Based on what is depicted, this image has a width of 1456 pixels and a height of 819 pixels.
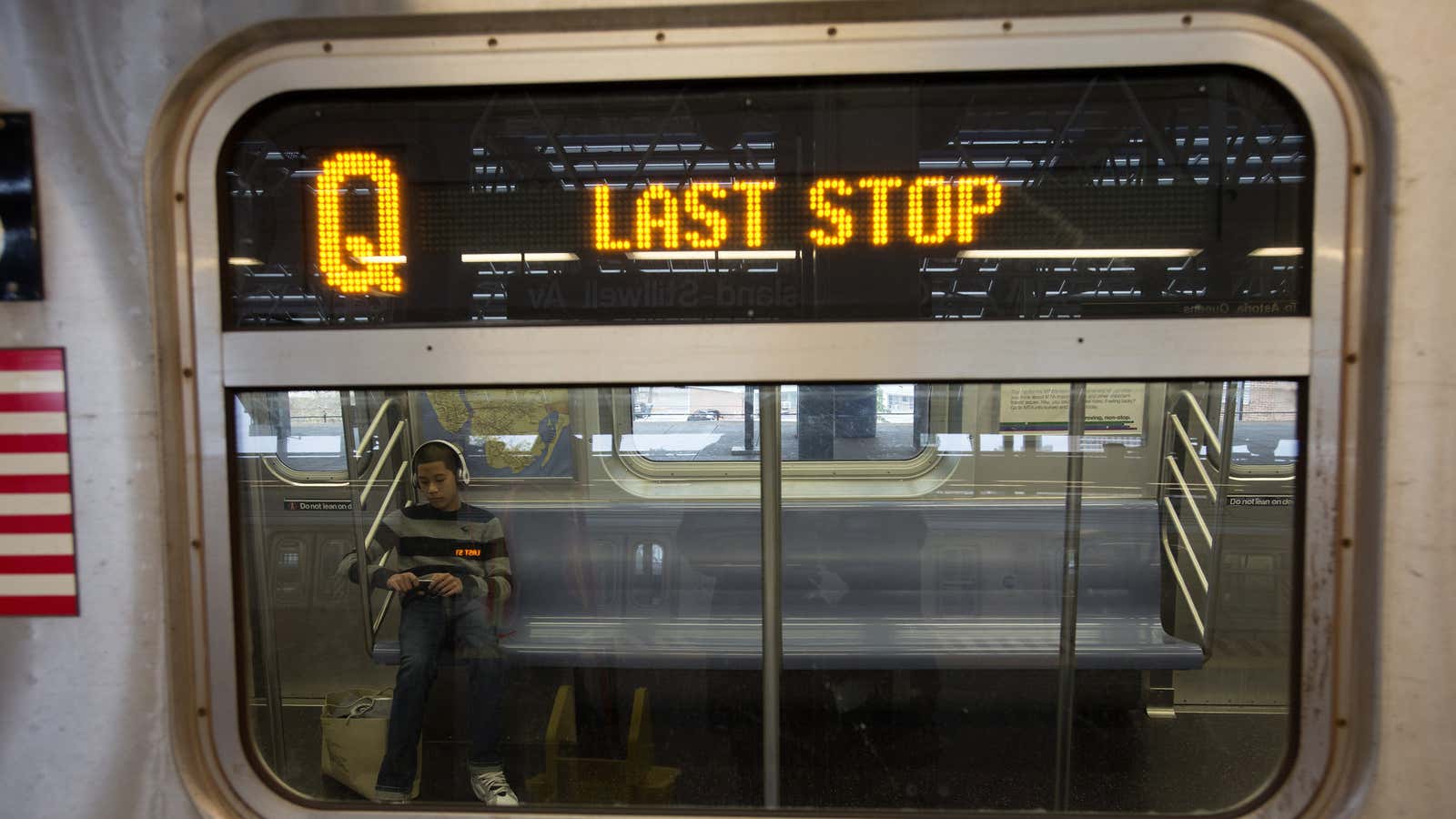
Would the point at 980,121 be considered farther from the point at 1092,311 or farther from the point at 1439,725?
the point at 1439,725

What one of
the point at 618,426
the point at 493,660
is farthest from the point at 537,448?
the point at 493,660

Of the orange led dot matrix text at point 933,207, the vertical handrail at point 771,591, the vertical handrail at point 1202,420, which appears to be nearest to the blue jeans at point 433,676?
the vertical handrail at point 771,591

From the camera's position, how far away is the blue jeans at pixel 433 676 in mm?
2625

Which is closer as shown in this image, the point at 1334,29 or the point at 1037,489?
the point at 1334,29

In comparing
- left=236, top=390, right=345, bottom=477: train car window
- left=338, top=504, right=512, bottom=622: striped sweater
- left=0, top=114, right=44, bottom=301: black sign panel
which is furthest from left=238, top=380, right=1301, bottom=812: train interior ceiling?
left=0, top=114, right=44, bottom=301: black sign panel

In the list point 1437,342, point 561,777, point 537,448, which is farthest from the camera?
point 537,448

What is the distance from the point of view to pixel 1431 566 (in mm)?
1572

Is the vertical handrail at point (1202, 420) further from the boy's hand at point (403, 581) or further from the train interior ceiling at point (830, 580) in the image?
the boy's hand at point (403, 581)

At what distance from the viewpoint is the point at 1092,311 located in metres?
1.67

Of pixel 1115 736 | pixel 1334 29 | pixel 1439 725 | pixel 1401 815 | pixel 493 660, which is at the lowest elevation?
pixel 1115 736

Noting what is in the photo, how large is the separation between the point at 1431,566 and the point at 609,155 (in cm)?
174

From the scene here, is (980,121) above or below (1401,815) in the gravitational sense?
above

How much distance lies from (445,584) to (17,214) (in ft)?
5.75

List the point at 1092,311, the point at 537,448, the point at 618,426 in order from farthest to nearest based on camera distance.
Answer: the point at 537,448, the point at 618,426, the point at 1092,311
